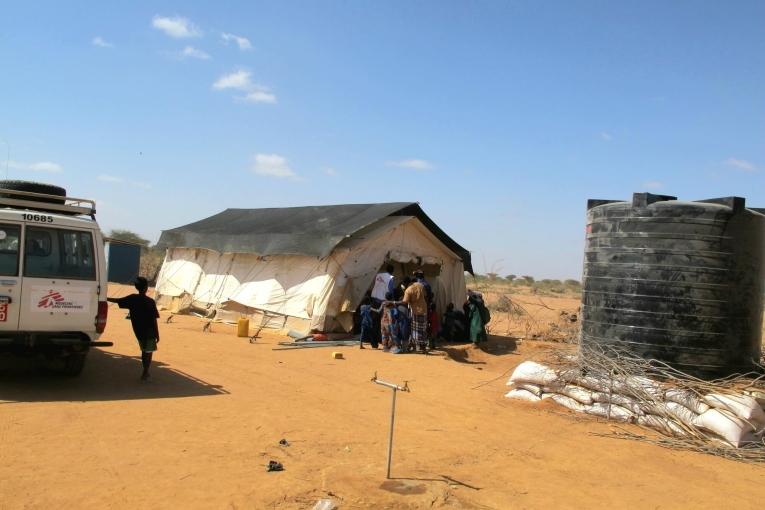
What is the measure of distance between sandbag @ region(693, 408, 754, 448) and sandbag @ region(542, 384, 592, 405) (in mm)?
1403

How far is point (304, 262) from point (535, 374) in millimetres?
7726

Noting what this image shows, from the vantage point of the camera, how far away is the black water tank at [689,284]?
7.80 metres

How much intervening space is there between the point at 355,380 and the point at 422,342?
3443mm

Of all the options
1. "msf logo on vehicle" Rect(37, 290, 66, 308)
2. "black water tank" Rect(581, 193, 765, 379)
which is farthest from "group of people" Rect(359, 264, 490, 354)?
"msf logo on vehicle" Rect(37, 290, 66, 308)

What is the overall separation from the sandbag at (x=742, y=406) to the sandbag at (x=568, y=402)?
154 centimetres

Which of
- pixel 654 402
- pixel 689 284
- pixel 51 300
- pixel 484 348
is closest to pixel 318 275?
pixel 484 348

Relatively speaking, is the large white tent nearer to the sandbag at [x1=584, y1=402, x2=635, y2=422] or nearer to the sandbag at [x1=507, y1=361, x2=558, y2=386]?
the sandbag at [x1=507, y1=361, x2=558, y2=386]

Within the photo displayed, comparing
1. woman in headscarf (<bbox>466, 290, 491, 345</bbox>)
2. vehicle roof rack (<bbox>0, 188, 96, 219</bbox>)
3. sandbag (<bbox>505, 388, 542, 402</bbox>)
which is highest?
vehicle roof rack (<bbox>0, 188, 96, 219</bbox>)

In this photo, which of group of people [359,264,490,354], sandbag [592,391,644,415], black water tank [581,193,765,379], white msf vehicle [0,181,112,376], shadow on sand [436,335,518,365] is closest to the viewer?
white msf vehicle [0,181,112,376]

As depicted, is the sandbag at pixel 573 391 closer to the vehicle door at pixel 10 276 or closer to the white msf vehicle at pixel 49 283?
the white msf vehicle at pixel 49 283

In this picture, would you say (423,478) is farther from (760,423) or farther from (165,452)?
(760,423)

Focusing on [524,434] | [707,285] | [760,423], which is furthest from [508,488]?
[707,285]

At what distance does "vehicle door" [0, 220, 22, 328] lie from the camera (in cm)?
713

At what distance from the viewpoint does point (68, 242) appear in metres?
7.65
